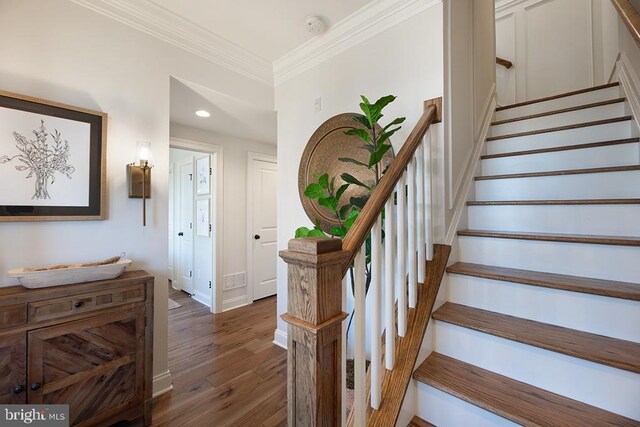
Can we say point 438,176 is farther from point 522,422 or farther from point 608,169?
point 522,422

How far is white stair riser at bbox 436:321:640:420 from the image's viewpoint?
34.5 inches

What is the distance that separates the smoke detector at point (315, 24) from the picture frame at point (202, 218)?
2520mm

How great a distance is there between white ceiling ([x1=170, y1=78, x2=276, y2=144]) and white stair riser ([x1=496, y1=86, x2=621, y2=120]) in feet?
7.55

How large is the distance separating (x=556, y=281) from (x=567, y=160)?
996 millimetres

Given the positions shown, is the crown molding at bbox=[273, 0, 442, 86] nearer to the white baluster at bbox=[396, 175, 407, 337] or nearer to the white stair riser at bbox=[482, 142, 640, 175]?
the white stair riser at bbox=[482, 142, 640, 175]

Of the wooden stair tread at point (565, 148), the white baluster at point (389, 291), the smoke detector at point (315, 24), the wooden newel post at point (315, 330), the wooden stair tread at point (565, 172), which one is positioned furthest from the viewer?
the smoke detector at point (315, 24)

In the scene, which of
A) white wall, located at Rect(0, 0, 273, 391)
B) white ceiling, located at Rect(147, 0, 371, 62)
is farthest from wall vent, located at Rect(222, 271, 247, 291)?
white ceiling, located at Rect(147, 0, 371, 62)

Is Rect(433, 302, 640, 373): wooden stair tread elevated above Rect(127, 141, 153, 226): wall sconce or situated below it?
below

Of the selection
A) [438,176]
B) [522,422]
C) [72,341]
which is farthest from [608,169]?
[72,341]

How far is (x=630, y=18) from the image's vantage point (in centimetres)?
124

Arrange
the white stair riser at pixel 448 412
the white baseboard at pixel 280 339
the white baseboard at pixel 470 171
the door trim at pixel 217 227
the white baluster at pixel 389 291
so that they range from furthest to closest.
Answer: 1. the door trim at pixel 217 227
2. the white baseboard at pixel 280 339
3. the white baseboard at pixel 470 171
4. the white baluster at pixel 389 291
5. the white stair riser at pixel 448 412

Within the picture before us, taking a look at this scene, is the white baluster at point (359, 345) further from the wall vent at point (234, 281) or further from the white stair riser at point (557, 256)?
the wall vent at point (234, 281)

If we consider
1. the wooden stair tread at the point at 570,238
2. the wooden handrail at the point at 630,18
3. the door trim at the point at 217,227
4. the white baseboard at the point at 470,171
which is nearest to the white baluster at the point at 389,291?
the white baseboard at the point at 470,171

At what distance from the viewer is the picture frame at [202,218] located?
3.66 meters
